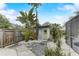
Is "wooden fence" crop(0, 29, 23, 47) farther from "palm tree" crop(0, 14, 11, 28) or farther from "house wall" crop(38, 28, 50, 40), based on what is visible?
"house wall" crop(38, 28, 50, 40)

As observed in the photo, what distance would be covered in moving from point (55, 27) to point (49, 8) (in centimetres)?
38

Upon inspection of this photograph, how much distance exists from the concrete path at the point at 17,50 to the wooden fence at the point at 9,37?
83 mm

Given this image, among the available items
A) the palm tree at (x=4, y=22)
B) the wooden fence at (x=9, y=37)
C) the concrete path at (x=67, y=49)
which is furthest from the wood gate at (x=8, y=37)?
the concrete path at (x=67, y=49)

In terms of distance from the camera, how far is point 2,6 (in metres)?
4.92

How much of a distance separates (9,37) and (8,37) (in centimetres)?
2

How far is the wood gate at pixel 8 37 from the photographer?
5.03 metres

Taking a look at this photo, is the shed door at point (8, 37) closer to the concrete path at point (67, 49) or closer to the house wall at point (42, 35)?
the house wall at point (42, 35)

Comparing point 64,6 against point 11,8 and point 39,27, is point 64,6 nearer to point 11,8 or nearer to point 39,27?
point 39,27

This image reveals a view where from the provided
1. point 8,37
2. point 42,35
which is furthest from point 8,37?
point 42,35

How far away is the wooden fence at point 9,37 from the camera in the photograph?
501cm

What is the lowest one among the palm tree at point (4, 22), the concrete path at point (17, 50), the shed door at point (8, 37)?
the concrete path at point (17, 50)

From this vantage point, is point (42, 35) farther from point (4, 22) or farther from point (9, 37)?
point (4, 22)

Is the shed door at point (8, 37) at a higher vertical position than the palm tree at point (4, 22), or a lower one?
lower

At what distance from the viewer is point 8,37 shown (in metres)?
5.07
